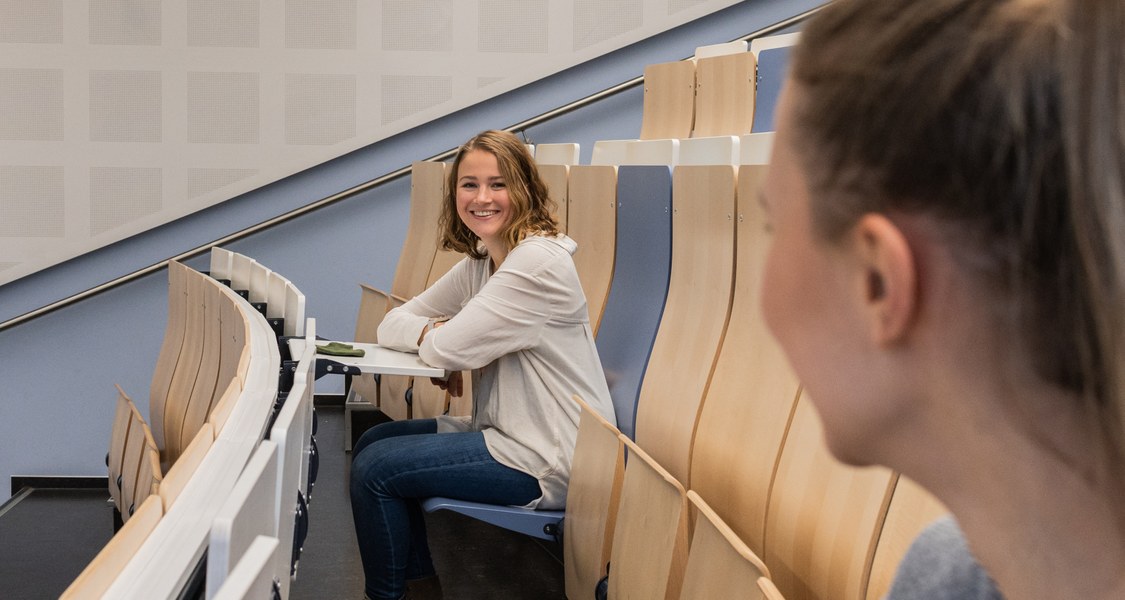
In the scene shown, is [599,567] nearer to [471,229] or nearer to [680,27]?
[471,229]

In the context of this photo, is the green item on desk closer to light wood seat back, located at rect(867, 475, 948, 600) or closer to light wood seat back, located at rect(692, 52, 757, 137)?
light wood seat back, located at rect(867, 475, 948, 600)

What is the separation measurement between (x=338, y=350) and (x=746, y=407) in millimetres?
404

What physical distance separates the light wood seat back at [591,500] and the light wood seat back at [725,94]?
66 cm

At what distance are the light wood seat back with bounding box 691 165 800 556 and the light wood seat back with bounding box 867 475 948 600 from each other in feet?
0.51

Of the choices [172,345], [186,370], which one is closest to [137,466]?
[186,370]

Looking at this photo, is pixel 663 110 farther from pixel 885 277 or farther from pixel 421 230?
pixel 885 277

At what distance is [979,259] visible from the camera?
14 cm

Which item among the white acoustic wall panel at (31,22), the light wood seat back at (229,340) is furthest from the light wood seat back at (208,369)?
the white acoustic wall panel at (31,22)

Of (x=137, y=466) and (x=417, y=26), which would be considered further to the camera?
(x=417, y=26)

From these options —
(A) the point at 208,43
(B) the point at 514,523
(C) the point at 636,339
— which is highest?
(A) the point at 208,43

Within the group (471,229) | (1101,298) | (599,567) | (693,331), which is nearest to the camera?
(1101,298)

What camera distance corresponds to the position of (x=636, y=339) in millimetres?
1119

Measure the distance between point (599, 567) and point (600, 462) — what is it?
0.26ft

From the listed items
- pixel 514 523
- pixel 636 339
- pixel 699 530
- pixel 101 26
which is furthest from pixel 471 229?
pixel 101 26
